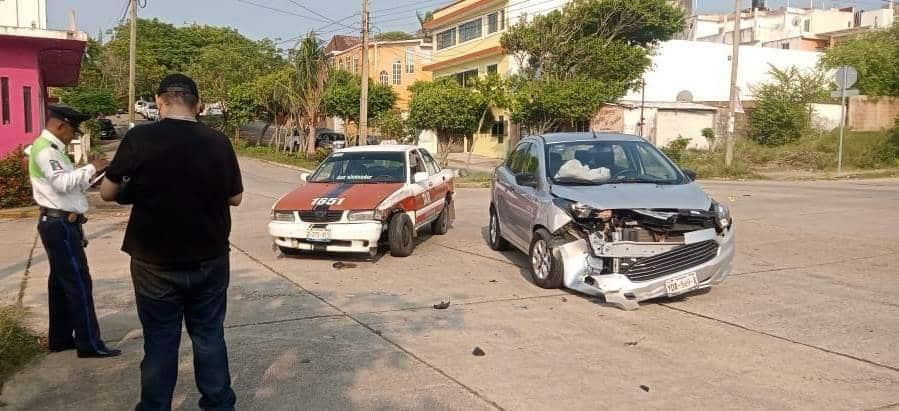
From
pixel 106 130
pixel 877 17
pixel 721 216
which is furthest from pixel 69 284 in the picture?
pixel 877 17

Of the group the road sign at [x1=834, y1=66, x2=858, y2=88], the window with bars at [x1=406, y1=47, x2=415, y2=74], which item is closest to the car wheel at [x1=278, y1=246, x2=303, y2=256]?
the road sign at [x1=834, y1=66, x2=858, y2=88]

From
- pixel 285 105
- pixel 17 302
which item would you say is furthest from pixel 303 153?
pixel 17 302

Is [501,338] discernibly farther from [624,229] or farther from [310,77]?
[310,77]

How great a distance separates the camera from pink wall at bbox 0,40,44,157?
54.1ft

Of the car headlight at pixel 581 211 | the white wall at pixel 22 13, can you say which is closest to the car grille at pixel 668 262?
the car headlight at pixel 581 211

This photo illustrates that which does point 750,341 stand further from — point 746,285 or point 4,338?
point 4,338

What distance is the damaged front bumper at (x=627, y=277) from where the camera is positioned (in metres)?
7.21

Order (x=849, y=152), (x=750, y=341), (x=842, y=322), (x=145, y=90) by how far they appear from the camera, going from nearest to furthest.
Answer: (x=750, y=341) → (x=842, y=322) → (x=849, y=152) → (x=145, y=90)

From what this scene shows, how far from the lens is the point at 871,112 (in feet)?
124

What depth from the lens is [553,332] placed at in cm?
642

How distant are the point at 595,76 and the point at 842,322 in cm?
2768

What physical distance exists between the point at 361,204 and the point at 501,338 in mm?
4058

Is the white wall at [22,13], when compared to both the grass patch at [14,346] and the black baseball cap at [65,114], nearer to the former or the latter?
the grass patch at [14,346]

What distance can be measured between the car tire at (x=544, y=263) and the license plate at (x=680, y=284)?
1.10 meters
